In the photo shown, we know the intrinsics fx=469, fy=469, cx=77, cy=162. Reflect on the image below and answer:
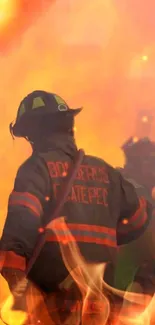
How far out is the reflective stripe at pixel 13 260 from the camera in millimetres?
1269

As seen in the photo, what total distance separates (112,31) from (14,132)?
18.1 inches

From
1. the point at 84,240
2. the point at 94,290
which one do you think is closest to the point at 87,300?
the point at 94,290

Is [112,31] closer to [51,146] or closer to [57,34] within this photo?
[57,34]

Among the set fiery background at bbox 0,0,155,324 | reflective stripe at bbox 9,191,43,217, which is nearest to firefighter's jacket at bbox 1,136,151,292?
reflective stripe at bbox 9,191,43,217

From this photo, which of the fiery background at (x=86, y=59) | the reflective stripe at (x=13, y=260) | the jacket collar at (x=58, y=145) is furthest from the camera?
the fiery background at (x=86, y=59)

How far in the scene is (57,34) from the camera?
1.50m

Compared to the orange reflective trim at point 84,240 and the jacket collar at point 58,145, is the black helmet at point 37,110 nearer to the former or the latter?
the jacket collar at point 58,145

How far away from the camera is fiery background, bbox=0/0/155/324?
58.7 inches

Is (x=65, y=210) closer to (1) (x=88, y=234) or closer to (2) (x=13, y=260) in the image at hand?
(1) (x=88, y=234)

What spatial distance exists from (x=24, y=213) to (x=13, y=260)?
0.43 feet

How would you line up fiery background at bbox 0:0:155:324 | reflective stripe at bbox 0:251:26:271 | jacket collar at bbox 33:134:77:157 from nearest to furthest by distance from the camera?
1. reflective stripe at bbox 0:251:26:271
2. jacket collar at bbox 33:134:77:157
3. fiery background at bbox 0:0:155:324

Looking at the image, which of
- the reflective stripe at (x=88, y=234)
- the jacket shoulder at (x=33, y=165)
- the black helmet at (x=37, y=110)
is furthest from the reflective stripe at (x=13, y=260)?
the black helmet at (x=37, y=110)

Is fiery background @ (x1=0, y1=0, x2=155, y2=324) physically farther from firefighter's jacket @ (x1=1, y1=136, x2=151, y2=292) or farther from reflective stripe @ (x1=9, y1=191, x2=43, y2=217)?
reflective stripe @ (x1=9, y1=191, x2=43, y2=217)

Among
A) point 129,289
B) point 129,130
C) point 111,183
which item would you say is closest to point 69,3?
point 129,130
